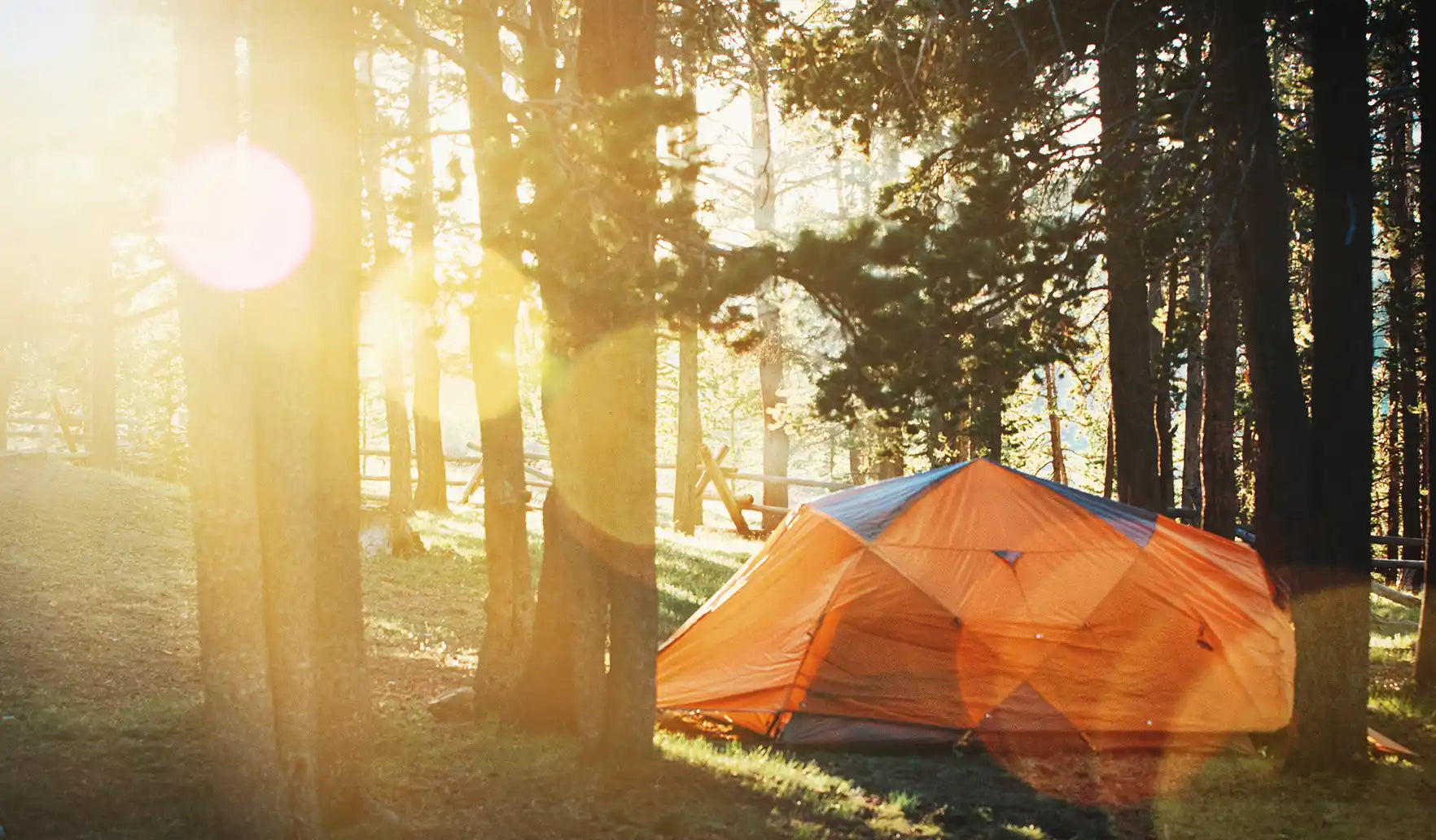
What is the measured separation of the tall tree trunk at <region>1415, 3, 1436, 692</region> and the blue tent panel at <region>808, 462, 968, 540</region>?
405 cm

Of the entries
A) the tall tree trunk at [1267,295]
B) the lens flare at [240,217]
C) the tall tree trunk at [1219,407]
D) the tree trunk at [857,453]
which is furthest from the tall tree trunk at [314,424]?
the tree trunk at [857,453]

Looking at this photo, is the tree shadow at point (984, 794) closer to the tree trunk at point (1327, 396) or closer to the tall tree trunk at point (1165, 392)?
the tree trunk at point (1327, 396)

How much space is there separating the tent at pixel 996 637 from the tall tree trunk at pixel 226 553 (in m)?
4.39

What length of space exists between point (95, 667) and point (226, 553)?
4711 millimetres

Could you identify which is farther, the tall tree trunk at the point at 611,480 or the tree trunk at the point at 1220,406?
the tree trunk at the point at 1220,406

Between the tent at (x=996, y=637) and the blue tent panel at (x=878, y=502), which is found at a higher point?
the blue tent panel at (x=878, y=502)

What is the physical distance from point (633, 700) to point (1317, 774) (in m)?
4.83

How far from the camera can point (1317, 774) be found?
8.06 m

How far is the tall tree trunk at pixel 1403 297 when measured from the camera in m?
13.2

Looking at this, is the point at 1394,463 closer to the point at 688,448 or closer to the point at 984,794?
the point at 688,448

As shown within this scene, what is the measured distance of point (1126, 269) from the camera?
10.5m

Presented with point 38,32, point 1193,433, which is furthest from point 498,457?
point 38,32

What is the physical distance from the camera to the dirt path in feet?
18.9

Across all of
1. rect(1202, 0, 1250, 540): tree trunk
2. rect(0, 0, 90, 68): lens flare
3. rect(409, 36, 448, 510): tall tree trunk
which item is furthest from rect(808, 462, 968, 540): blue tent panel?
rect(0, 0, 90, 68): lens flare
